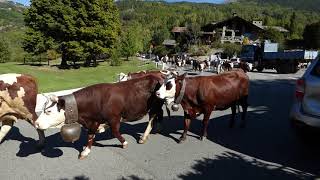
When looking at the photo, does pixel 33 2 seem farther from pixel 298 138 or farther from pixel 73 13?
pixel 298 138

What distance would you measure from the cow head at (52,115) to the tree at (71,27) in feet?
123

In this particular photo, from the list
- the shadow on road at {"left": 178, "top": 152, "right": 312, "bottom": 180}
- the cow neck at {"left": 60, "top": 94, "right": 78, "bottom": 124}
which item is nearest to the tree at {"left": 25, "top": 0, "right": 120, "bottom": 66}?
the cow neck at {"left": 60, "top": 94, "right": 78, "bottom": 124}

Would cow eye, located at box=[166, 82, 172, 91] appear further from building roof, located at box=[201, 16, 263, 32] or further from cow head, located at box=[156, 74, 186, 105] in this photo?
building roof, located at box=[201, 16, 263, 32]

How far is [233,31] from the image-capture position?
90.2 m

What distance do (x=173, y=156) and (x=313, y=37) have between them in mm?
73848

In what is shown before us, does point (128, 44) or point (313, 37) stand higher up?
point (313, 37)

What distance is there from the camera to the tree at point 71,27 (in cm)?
4497

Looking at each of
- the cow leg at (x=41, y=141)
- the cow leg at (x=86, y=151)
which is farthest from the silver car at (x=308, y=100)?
the cow leg at (x=41, y=141)

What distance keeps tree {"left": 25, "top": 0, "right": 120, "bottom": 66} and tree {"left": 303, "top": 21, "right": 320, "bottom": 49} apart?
140ft

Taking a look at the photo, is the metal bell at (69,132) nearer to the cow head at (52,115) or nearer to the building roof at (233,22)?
the cow head at (52,115)

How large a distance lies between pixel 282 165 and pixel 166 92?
2.72 metres

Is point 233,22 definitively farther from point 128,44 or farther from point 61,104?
point 61,104

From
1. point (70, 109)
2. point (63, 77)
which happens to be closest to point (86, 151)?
point (70, 109)

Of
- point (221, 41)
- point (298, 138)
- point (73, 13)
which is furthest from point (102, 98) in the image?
point (221, 41)
